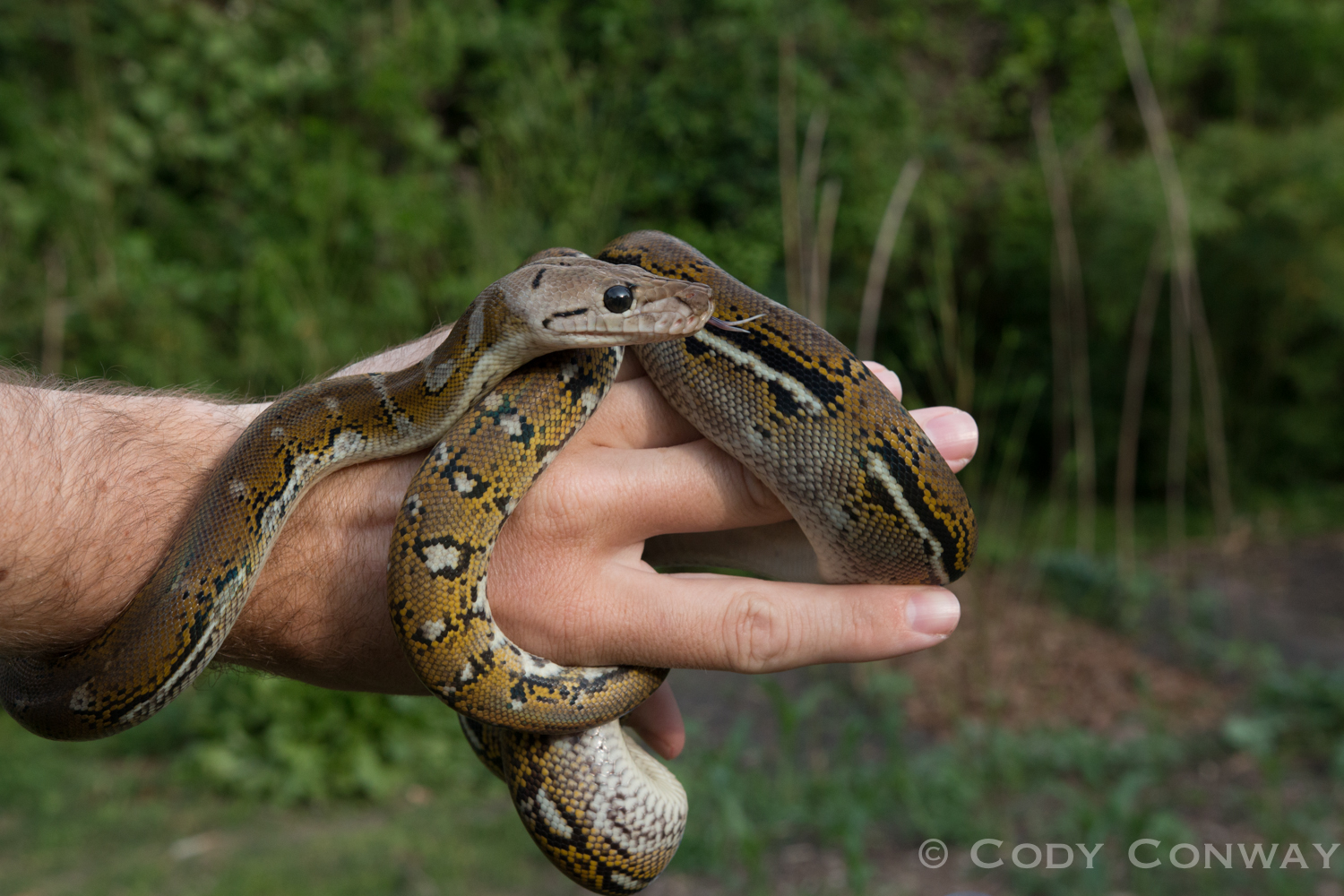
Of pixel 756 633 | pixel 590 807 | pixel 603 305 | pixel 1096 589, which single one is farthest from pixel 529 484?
pixel 1096 589

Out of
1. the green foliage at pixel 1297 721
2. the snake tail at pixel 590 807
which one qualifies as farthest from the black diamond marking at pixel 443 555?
the green foliage at pixel 1297 721

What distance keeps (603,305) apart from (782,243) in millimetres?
9130

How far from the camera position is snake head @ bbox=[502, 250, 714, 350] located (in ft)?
7.20

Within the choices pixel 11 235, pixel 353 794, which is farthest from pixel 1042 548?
pixel 11 235

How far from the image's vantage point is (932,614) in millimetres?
2303

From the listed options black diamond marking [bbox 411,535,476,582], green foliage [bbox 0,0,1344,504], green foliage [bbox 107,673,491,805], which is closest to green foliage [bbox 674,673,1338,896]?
green foliage [bbox 107,673,491,805]

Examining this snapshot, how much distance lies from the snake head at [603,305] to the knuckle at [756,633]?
2.25 feet

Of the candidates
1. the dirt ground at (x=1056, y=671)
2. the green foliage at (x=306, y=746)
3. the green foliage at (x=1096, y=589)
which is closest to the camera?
the green foliage at (x=306, y=746)

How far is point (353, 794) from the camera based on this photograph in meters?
6.46

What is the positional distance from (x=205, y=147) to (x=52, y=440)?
878 cm

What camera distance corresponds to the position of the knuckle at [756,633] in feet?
7.66

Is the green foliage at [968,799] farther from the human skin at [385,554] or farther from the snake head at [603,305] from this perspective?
the snake head at [603,305]

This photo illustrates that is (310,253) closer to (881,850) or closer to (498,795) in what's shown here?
(498,795)

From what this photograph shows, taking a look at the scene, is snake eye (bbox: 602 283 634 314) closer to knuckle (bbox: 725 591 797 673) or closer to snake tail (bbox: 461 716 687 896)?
knuckle (bbox: 725 591 797 673)
